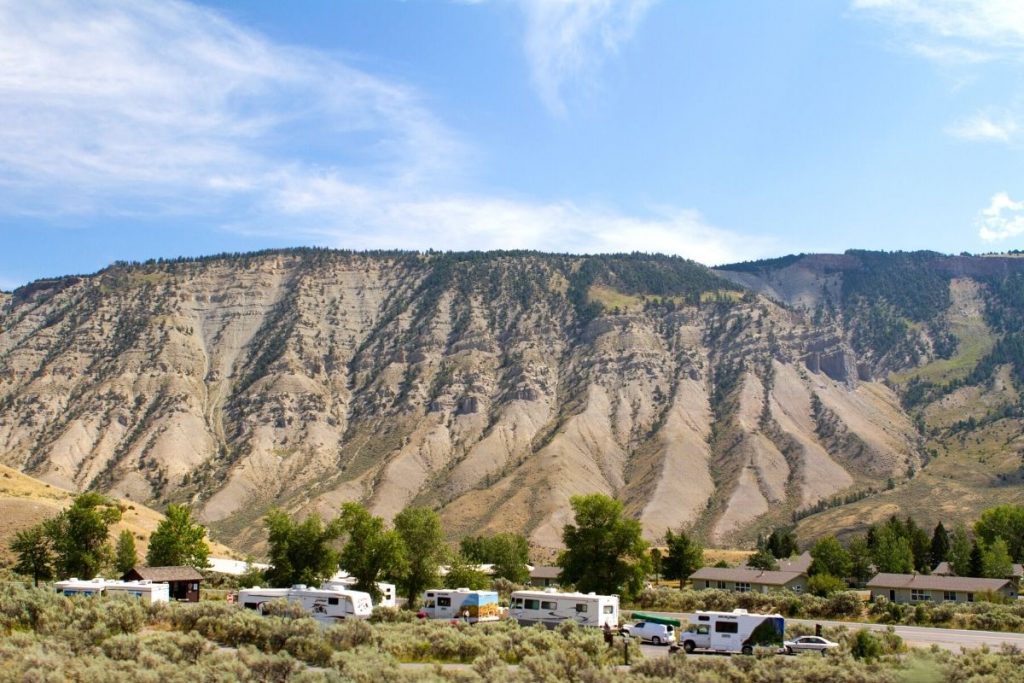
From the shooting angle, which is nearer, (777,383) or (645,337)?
(777,383)

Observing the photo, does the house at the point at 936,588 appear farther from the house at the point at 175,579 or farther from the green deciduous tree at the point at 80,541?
the green deciduous tree at the point at 80,541

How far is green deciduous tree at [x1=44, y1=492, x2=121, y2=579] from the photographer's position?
2479 inches

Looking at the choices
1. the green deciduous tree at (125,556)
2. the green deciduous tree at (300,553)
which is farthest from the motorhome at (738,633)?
the green deciduous tree at (125,556)

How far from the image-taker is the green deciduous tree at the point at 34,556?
6325cm

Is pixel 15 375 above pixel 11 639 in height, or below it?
above

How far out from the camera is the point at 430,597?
1950 inches

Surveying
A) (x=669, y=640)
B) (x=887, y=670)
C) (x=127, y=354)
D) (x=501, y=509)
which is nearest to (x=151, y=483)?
(x=127, y=354)

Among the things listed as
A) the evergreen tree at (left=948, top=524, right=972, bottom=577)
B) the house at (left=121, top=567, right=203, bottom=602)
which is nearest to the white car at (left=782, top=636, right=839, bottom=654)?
the house at (left=121, top=567, right=203, bottom=602)

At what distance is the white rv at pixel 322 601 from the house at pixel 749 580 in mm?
46085

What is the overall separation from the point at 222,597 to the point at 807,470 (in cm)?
11254

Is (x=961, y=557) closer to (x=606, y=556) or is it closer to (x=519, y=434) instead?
(x=606, y=556)

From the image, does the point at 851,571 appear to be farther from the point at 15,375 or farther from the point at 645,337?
the point at 15,375

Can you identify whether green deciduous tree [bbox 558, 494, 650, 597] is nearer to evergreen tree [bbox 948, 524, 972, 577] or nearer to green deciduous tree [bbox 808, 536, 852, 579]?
green deciduous tree [bbox 808, 536, 852, 579]

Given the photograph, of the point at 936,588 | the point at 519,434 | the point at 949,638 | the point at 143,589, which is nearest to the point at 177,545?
the point at 143,589
